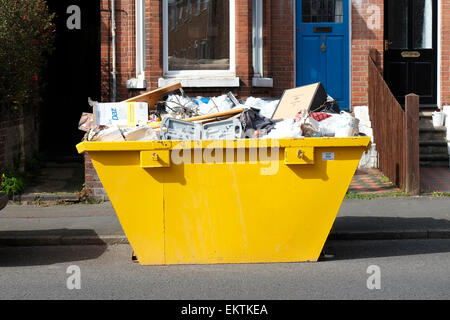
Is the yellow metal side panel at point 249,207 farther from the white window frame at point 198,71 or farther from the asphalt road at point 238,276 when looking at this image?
the white window frame at point 198,71

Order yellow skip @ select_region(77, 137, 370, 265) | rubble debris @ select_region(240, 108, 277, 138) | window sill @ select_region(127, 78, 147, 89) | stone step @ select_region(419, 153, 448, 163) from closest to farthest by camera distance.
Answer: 1. yellow skip @ select_region(77, 137, 370, 265)
2. rubble debris @ select_region(240, 108, 277, 138)
3. window sill @ select_region(127, 78, 147, 89)
4. stone step @ select_region(419, 153, 448, 163)

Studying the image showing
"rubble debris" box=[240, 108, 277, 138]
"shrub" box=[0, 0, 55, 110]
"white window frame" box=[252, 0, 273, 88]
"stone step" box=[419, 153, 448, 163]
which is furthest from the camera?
"stone step" box=[419, 153, 448, 163]

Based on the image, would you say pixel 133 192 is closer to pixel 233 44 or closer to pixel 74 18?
pixel 233 44

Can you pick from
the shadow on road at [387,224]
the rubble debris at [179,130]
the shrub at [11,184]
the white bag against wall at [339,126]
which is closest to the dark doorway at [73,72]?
the shrub at [11,184]

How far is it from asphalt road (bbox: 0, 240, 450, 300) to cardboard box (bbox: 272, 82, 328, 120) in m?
1.49

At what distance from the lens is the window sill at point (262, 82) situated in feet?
39.8

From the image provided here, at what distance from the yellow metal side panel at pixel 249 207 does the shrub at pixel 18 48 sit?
488cm

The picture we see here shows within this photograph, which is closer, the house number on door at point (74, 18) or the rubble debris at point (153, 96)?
the rubble debris at point (153, 96)

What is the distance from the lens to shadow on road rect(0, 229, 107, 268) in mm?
7947

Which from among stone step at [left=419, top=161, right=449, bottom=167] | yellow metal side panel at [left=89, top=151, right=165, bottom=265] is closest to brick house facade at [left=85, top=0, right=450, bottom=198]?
stone step at [left=419, top=161, right=449, bottom=167]

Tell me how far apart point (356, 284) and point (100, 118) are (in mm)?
3045

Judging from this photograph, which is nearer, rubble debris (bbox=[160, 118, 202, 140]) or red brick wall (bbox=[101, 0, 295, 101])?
rubble debris (bbox=[160, 118, 202, 140])

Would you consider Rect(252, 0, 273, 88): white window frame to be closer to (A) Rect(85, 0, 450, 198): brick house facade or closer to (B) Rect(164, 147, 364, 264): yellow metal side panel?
(A) Rect(85, 0, 450, 198): brick house facade
